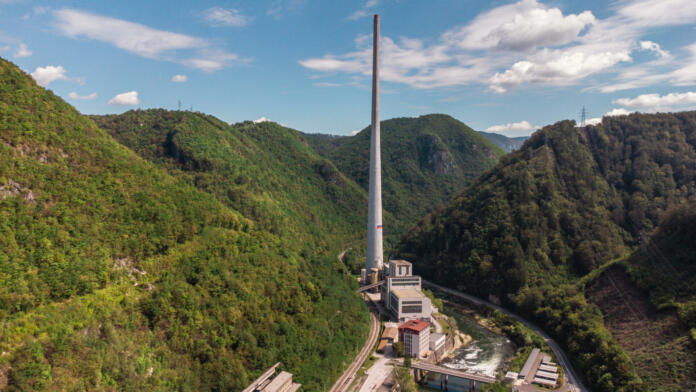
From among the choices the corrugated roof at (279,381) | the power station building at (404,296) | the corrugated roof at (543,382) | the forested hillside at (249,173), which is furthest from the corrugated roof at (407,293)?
the corrugated roof at (279,381)

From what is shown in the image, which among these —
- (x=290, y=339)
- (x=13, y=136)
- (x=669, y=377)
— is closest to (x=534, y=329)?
(x=669, y=377)

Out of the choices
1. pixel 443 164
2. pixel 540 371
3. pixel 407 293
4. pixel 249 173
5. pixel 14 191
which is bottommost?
pixel 540 371

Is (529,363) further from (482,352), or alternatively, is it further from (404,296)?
(404,296)

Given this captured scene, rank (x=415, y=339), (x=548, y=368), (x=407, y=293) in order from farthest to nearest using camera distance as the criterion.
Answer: (x=407, y=293), (x=415, y=339), (x=548, y=368)

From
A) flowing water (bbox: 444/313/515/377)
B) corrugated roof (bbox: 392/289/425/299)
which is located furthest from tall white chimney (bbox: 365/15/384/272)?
flowing water (bbox: 444/313/515/377)

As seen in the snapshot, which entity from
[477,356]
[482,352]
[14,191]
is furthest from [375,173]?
[14,191]
